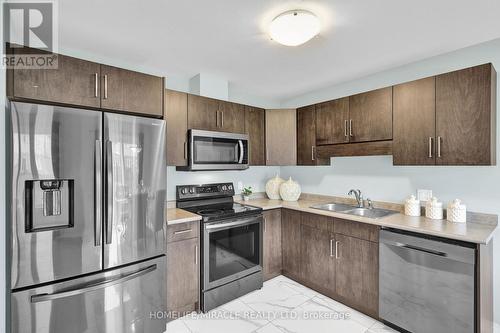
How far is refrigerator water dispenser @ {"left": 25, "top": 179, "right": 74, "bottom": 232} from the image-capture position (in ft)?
5.13

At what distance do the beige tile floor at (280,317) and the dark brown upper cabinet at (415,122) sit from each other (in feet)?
4.96

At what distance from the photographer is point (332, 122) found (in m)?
2.91

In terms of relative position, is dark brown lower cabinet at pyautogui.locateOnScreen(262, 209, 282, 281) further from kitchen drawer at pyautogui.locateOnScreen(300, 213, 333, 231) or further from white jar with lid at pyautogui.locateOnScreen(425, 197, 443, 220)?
white jar with lid at pyautogui.locateOnScreen(425, 197, 443, 220)

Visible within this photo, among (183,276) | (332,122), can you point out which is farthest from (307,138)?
(183,276)

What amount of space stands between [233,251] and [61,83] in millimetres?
2039

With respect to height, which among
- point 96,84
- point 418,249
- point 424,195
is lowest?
point 418,249

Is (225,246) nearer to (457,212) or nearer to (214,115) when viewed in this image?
(214,115)

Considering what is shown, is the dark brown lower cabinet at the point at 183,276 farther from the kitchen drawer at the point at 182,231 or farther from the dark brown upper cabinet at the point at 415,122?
the dark brown upper cabinet at the point at 415,122

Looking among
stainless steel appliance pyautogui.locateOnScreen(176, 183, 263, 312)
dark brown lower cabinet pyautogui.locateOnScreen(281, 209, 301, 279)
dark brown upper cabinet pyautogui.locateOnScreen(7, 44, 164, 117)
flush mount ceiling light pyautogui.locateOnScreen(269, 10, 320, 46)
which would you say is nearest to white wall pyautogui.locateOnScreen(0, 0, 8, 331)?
dark brown upper cabinet pyautogui.locateOnScreen(7, 44, 164, 117)

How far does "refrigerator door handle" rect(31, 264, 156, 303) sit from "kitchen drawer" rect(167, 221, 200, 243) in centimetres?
29

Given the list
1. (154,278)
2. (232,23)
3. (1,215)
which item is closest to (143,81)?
(232,23)

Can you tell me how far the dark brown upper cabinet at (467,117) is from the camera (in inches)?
74.2

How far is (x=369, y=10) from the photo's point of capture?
1678 millimetres

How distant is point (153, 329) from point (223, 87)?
255 centimetres
